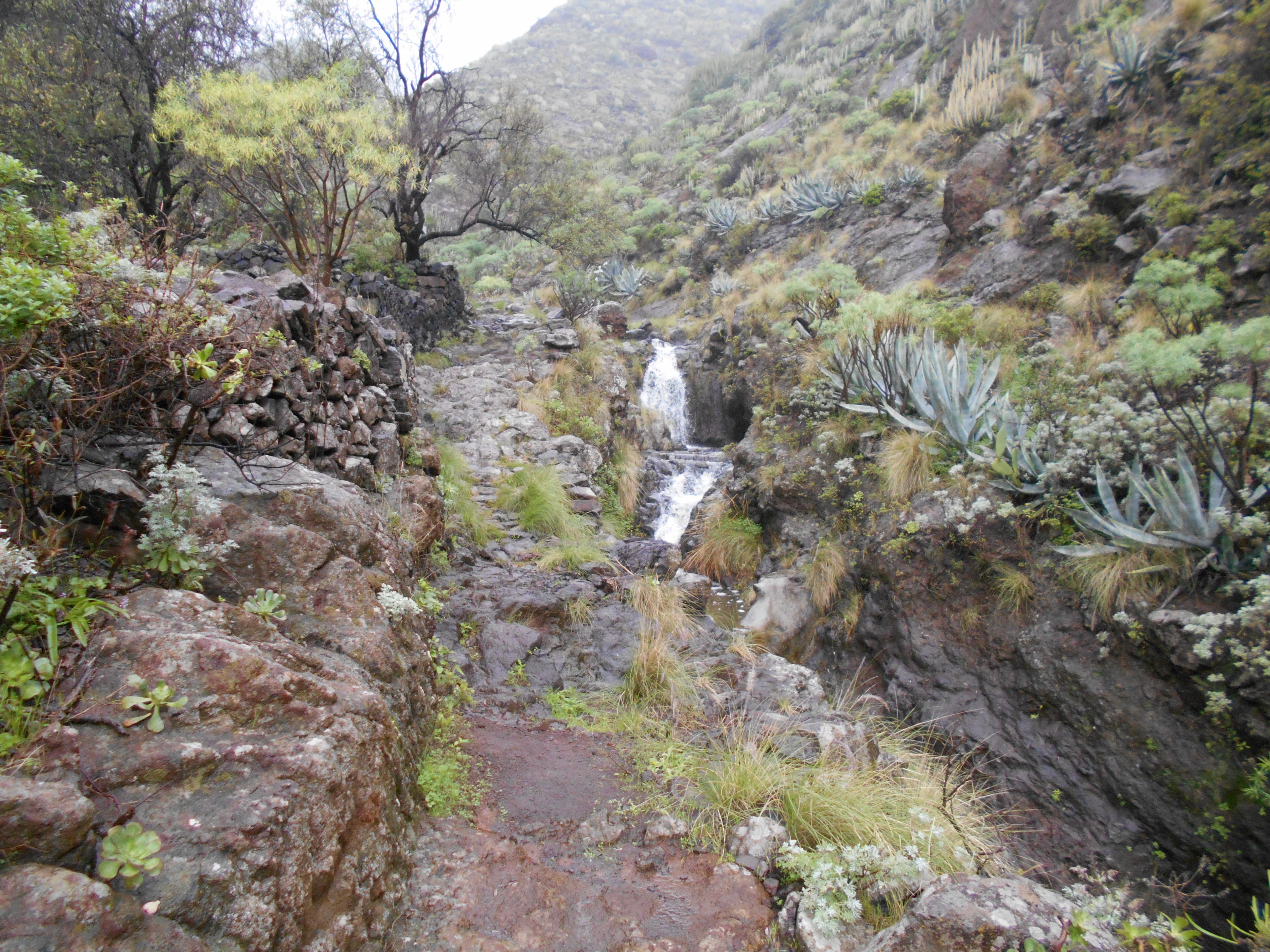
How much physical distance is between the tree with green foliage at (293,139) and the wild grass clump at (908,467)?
8.07 meters

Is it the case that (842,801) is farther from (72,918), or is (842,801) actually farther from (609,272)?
(609,272)

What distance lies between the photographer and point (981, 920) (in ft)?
6.32

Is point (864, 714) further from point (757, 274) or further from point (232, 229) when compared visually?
point (232, 229)

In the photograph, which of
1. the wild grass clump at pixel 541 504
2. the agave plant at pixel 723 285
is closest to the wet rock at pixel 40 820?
the wild grass clump at pixel 541 504

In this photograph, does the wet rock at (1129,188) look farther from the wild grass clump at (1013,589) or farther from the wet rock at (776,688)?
the wet rock at (776,688)

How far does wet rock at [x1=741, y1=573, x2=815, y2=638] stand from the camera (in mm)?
6223

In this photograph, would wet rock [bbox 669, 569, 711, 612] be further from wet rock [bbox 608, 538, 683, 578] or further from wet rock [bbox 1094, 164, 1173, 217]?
wet rock [bbox 1094, 164, 1173, 217]

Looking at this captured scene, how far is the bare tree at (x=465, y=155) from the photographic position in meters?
12.0

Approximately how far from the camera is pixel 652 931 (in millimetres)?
2334

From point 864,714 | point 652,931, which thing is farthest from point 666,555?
point 652,931

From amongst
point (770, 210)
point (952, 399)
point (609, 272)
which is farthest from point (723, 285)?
point (952, 399)

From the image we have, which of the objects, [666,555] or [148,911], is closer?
[148,911]

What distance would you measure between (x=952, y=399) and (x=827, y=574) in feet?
7.10

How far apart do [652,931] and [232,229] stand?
14.1 metres
